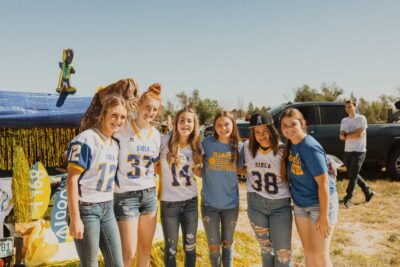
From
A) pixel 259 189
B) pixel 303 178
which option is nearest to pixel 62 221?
pixel 259 189

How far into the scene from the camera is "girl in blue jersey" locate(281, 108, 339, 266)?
2.58 metres

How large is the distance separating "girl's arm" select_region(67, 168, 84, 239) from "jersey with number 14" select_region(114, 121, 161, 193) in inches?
19.3

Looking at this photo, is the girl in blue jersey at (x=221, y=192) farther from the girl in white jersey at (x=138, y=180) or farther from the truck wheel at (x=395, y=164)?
the truck wheel at (x=395, y=164)

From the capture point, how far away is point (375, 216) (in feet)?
19.5

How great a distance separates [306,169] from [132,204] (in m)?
1.40

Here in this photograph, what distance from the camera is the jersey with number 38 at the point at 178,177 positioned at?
2.99m

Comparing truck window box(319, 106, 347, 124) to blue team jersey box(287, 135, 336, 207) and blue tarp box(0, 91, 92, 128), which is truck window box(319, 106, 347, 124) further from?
blue team jersey box(287, 135, 336, 207)

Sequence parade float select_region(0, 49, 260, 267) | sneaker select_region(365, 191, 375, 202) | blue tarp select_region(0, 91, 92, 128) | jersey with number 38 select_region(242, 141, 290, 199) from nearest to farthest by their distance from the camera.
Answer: jersey with number 38 select_region(242, 141, 290, 199) → parade float select_region(0, 49, 260, 267) → blue tarp select_region(0, 91, 92, 128) → sneaker select_region(365, 191, 375, 202)

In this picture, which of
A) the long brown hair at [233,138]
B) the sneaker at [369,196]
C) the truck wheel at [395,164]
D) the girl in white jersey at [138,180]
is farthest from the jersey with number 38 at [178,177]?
the truck wheel at [395,164]

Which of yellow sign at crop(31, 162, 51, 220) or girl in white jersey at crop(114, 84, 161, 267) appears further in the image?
yellow sign at crop(31, 162, 51, 220)

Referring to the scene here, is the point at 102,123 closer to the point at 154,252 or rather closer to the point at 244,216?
the point at 154,252

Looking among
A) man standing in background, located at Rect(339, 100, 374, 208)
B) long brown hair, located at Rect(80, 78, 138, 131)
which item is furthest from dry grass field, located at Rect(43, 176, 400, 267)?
long brown hair, located at Rect(80, 78, 138, 131)

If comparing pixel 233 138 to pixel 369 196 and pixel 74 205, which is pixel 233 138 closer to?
pixel 74 205

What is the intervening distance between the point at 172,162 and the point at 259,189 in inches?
30.8
